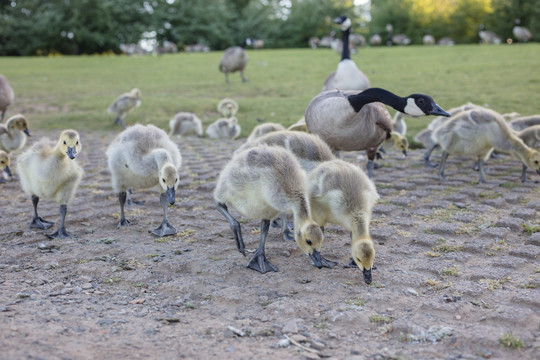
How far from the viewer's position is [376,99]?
6.25 meters

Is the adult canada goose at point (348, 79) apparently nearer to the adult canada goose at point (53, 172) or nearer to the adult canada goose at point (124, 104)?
the adult canada goose at point (124, 104)

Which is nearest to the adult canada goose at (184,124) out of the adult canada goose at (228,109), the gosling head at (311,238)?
the adult canada goose at (228,109)

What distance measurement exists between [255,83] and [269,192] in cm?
1514

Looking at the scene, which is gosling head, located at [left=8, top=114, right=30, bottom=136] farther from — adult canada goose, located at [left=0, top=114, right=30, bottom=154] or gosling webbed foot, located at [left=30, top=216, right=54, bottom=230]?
gosling webbed foot, located at [left=30, top=216, right=54, bottom=230]

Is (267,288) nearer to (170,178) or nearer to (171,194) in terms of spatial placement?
(171,194)

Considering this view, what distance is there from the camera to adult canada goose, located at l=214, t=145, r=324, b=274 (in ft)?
13.7

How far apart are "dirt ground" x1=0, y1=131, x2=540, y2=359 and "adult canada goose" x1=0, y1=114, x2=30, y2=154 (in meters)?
1.87

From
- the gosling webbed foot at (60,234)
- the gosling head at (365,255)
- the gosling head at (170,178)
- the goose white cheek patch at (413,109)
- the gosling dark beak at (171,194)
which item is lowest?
the gosling webbed foot at (60,234)

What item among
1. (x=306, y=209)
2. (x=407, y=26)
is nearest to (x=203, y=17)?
(x=407, y=26)

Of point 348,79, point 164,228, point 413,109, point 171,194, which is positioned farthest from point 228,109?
point 171,194

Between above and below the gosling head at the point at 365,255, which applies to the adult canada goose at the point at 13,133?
above

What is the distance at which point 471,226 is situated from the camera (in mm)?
5676

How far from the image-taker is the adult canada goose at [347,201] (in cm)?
411

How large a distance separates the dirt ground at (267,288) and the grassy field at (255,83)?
5.95 m
